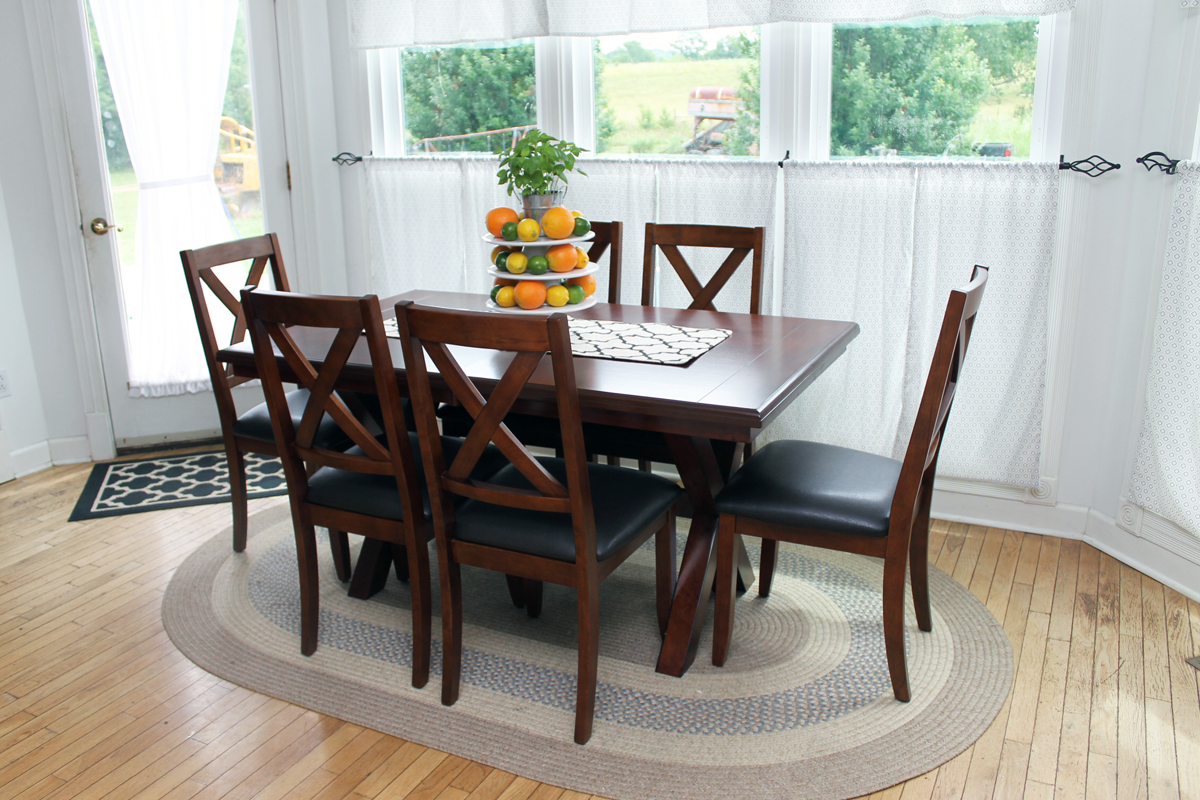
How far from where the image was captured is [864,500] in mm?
2111

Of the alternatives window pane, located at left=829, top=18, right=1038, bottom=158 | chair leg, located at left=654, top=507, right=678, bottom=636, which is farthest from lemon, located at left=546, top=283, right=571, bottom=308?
window pane, located at left=829, top=18, right=1038, bottom=158

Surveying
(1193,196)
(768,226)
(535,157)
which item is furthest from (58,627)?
(1193,196)

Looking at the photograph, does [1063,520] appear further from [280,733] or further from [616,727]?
[280,733]

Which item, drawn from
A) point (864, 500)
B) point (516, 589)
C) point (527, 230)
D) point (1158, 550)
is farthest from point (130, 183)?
point (1158, 550)

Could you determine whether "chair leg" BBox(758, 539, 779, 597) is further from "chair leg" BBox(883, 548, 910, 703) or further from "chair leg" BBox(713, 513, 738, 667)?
"chair leg" BBox(883, 548, 910, 703)

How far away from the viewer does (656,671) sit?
230 cm

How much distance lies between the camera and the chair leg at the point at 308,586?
7.70 ft

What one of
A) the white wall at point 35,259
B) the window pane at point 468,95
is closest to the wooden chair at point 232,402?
the window pane at point 468,95

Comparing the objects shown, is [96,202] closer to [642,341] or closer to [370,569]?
[370,569]

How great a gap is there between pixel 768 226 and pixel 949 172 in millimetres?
595

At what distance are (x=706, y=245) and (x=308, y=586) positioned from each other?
1.58 m

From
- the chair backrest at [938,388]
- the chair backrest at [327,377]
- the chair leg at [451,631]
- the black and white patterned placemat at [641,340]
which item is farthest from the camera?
the black and white patterned placemat at [641,340]

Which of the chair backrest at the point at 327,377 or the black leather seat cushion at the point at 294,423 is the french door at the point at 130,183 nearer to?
the black leather seat cushion at the point at 294,423

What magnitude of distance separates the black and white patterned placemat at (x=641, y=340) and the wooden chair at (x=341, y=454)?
0.28 meters
